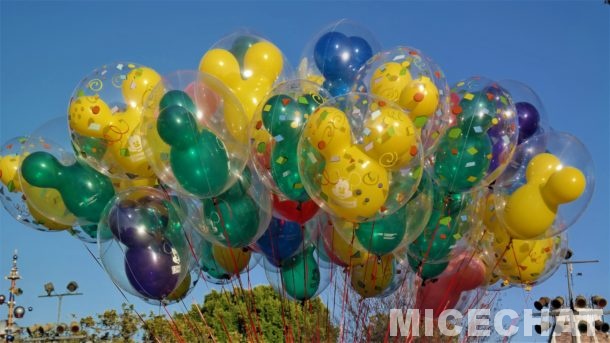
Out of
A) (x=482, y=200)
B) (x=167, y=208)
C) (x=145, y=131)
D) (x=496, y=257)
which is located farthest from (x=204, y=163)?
(x=496, y=257)

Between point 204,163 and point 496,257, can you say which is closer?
point 204,163

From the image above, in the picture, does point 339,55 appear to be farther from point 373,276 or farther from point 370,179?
point 373,276

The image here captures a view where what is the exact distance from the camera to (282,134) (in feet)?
17.7

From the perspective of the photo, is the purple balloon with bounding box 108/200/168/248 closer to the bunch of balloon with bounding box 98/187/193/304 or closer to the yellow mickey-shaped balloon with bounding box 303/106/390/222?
the bunch of balloon with bounding box 98/187/193/304

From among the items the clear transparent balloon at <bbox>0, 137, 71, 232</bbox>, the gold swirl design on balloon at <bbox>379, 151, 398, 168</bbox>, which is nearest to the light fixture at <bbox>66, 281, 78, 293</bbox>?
the clear transparent balloon at <bbox>0, 137, 71, 232</bbox>

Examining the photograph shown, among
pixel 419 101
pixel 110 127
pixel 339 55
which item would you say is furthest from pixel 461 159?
pixel 110 127

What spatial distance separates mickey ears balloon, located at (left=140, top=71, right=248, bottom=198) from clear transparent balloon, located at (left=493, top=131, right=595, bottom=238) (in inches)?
87.5

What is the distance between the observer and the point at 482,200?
6.36 metres

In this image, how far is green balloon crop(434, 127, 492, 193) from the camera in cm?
567

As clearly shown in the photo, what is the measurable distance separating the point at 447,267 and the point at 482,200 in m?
0.81

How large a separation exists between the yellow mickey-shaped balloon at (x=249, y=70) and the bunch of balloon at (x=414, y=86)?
2.35 feet

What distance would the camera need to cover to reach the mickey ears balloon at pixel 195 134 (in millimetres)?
5180

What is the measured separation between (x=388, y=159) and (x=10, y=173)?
3.35 metres

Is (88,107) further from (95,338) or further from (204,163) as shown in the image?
(95,338)
